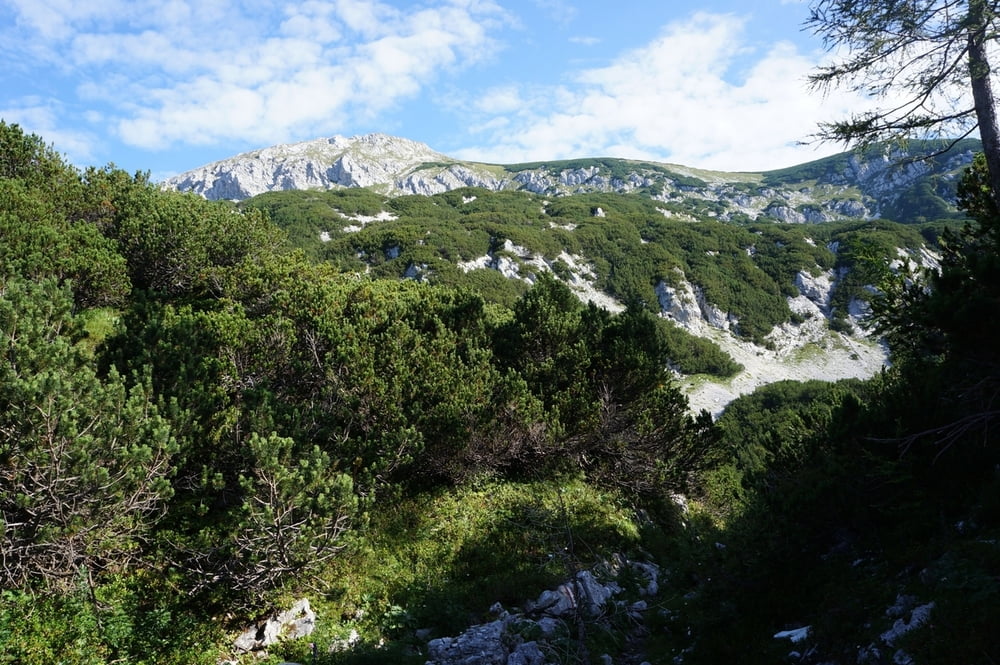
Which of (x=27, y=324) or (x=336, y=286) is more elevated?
(x=336, y=286)

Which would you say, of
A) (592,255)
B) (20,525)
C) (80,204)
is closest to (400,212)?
(592,255)

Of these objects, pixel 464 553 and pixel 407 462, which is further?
pixel 407 462

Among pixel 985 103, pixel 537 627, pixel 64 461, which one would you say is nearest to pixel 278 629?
pixel 64 461

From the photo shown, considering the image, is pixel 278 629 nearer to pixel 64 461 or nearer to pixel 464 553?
pixel 464 553

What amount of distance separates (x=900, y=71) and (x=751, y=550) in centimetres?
915

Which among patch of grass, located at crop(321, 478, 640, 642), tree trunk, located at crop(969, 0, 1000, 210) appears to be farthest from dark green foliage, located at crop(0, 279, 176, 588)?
tree trunk, located at crop(969, 0, 1000, 210)

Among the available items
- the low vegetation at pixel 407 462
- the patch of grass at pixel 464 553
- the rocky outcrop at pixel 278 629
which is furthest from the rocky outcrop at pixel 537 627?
the rocky outcrop at pixel 278 629

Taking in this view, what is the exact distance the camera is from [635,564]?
471 inches

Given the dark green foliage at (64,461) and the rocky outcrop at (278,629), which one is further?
the rocky outcrop at (278,629)

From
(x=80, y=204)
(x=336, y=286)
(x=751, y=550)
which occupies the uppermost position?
(x=80, y=204)

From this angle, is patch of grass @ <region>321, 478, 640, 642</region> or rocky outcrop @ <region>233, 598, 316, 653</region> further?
patch of grass @ <region>321, 478, 640, 642</region>

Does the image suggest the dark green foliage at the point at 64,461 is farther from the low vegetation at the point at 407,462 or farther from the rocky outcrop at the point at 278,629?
the rocky outcrop at the point at 278,629

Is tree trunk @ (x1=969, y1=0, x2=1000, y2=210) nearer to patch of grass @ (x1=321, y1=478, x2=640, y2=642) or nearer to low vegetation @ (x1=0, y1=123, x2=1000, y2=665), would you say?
low vegetation @ (x1=0, y1=123, x2=1000, y2=665)

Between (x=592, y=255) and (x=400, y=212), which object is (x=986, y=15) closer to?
(x=592, y=255)
